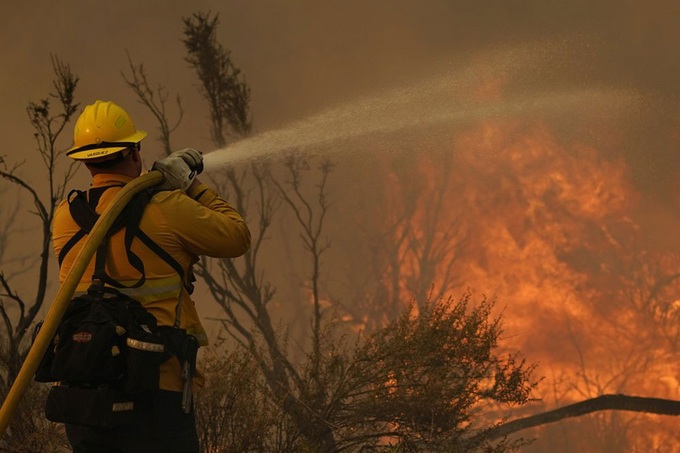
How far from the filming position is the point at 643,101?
969 centimetres

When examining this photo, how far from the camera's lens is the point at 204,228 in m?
3.15

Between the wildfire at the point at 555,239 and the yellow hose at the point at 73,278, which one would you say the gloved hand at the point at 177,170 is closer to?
the yellow hose at the point at 73,278

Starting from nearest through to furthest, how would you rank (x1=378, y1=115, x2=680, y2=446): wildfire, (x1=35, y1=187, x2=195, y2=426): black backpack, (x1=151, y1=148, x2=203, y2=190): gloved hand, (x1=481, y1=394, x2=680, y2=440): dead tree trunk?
(x1=35, y1=187, x2=195, y2=426): black backpack, (x1=151, y1=148, x2=203, y2=190): gloved hand, (x1=481, y1=394, x2=680, y2=440): dead tree trunk, (x1=378, y1=115, x2=680, y2=446): wildfire

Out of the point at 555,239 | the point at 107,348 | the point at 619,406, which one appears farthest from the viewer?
the point at 555,239

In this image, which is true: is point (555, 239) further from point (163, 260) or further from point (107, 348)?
point (107, 348)

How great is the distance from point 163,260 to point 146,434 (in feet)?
2.05

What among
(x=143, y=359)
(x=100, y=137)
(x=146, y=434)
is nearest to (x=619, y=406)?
(x=146, y=434)

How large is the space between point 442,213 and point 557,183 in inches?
104

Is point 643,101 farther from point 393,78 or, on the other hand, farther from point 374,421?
point 374,421

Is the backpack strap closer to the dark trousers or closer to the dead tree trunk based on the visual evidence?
the dark trousers

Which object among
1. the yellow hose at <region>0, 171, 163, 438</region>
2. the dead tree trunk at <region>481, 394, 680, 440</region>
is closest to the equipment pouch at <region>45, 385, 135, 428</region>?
the yellow hose at <region>0, 171, 163, 438</region>

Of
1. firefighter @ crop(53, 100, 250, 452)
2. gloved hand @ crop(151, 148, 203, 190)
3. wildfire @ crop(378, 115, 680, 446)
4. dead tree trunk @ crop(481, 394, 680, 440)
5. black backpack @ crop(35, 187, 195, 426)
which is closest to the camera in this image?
black backpack @ crop(35, 187, 195, 426)

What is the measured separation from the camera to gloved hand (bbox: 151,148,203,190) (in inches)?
128

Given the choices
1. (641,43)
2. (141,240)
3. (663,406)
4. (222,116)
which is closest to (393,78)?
(222,116)
